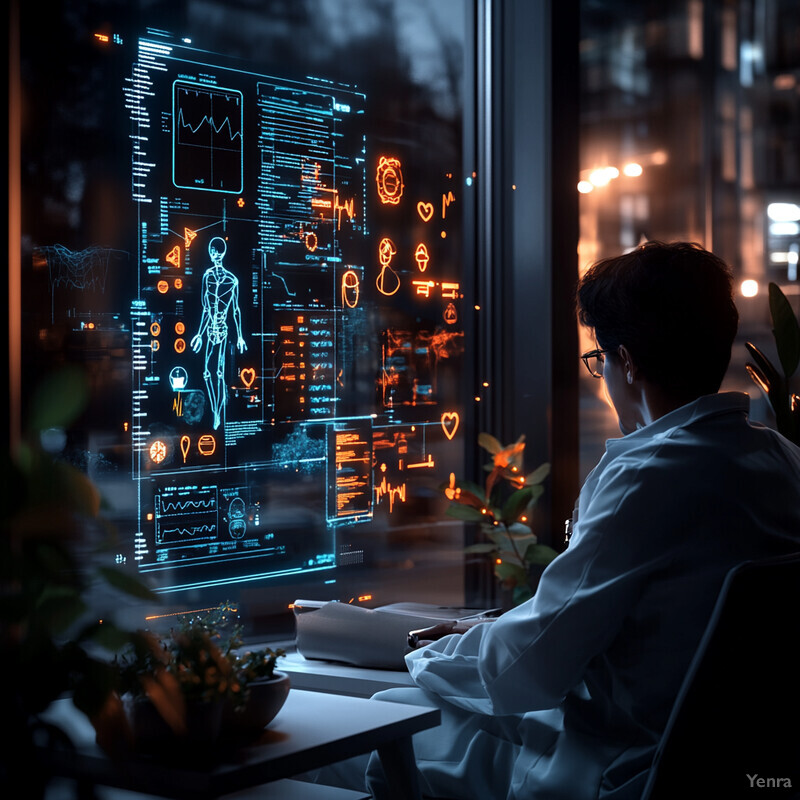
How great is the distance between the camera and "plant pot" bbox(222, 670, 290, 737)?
62.3 inches

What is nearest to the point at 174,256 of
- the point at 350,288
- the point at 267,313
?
the point at 267,313

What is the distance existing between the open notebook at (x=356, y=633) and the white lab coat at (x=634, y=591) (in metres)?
0.58

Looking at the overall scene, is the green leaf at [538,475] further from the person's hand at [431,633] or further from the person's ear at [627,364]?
the person's ear at [627,364]

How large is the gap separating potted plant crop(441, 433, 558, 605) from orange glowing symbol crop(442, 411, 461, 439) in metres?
0.15

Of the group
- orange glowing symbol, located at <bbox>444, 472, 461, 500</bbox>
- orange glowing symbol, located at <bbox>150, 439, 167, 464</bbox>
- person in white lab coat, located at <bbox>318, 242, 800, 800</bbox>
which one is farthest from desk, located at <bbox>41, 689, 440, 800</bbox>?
orange glowing symbol, located at <bbox>444, 472, 461, 500</bbox>

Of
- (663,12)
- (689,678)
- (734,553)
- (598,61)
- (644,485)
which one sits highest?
(663,12)

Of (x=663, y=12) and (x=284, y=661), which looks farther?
(x=663, y=12)

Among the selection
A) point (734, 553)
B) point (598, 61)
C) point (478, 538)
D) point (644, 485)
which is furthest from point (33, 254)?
point (598, 61)

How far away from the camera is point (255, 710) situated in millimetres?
1609

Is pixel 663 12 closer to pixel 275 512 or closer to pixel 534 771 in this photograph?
pixel 275 512

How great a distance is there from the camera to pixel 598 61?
156 inches

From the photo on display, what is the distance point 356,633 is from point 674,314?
1121mm

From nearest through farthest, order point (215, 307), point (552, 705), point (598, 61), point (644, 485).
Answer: point (644, 485) < point (552, 705) < point (215, 307) < point (598, 61)

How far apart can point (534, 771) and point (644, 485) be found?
57 centimetres
